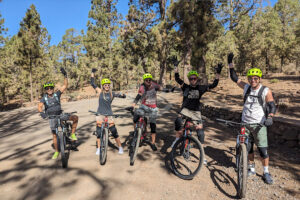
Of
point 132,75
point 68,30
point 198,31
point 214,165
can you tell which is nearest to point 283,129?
point 214,165

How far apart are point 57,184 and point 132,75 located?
48.9 metres

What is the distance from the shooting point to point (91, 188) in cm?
387

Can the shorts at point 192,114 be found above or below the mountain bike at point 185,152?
above

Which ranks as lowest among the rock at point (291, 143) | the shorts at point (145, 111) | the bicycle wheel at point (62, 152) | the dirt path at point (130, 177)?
the dirt path at point (130, 177)

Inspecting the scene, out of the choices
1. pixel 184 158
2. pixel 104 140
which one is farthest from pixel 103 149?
pixel 184 158

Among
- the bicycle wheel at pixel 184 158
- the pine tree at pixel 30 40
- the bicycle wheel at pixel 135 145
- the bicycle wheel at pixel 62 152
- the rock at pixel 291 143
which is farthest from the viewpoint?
the pine tree at pixel 30 40

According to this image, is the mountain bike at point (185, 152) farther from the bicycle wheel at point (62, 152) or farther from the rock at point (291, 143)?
the rock at point (291, 143)

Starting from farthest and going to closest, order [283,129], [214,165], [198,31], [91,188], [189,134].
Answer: [198,31]
[283,129]
[214,165]
[189,134]
[91,188]

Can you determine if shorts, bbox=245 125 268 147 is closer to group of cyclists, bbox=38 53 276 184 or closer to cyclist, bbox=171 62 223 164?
group of cyclists, bbox=38 53 276 184

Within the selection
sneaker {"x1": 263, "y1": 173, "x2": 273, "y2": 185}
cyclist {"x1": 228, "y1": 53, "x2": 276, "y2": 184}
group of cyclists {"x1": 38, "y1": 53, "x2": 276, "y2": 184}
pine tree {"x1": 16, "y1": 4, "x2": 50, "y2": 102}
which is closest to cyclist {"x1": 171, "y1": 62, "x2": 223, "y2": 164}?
group of cyclists {"x1": 38, "y1": 53, "x2": 276, "y2": 184}

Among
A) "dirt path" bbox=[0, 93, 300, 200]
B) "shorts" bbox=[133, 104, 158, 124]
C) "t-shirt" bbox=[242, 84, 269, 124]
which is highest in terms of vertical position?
"t-shirt" bbox=[242, 84, 269, 124]

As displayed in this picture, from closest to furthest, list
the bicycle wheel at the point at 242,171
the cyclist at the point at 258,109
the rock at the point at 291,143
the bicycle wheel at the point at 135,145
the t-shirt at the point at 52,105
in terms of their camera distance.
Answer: the bicycle wheel at the point at 242,171, the cyclist at the point at 258,109, the bicycle wheel at the point at 135,145, the t-shirt at the point at 52,105, the rock at the point at 291,143

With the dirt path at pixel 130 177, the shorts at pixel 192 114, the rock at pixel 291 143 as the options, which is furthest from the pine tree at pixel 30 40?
the rock at pixel 291 143

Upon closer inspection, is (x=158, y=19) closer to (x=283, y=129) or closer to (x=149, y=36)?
(x=149, y=36)
